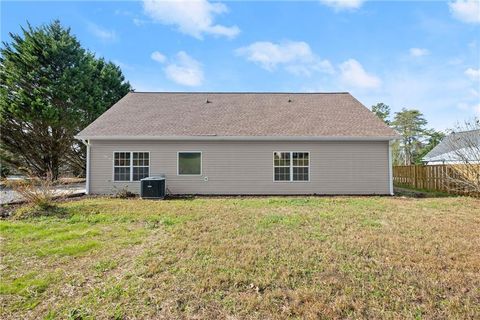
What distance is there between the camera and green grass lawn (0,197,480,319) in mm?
2838

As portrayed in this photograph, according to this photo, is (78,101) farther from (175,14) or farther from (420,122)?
(420,122)

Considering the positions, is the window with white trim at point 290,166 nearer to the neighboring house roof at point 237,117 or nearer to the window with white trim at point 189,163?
the neighboring house roof at point 237,117

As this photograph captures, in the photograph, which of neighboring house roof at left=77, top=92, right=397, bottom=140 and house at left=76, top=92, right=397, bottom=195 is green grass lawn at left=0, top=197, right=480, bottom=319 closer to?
house at left=76, top=92, right=397, bottom=195

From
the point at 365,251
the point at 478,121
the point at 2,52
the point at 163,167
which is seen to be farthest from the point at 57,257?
the point at 2,52

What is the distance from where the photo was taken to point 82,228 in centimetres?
592

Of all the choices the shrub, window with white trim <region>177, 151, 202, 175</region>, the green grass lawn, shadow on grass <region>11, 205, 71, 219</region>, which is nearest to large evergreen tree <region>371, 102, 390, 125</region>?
window with white trim <region>177, 151, 202, 175</region>

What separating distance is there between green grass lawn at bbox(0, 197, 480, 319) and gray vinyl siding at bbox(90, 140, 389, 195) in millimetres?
4925

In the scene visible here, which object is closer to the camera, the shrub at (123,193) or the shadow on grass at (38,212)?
the shadow on grass at (38,212)

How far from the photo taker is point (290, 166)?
11.8 m

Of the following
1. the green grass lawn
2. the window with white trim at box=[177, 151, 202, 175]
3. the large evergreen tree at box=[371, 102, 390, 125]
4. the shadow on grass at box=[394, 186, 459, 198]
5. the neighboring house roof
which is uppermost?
the large evergreen tree at box=[371, 102, 390, 125]

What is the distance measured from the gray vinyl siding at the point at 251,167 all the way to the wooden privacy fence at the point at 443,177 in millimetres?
2933

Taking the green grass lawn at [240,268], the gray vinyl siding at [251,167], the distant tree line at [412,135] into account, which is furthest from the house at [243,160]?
the distant tree line at [412,135]

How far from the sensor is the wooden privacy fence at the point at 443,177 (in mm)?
10859

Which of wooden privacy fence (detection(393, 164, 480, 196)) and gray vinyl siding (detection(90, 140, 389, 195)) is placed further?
gray vinyl siding (detection(90, 140, 389, 195))
